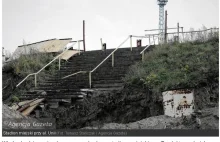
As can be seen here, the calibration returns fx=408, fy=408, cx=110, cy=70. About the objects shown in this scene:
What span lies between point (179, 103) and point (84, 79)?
4.06m

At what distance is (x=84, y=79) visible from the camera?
12742 millimetres

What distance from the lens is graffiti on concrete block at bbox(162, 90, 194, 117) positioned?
31.1ft

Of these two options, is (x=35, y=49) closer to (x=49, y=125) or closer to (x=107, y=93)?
(x=107, y=93)

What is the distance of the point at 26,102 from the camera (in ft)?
38.7

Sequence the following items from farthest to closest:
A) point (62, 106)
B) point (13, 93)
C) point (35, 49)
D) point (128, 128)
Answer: point (35, 49) < point (13, 93) < point (62, 106) < point (128, 128)

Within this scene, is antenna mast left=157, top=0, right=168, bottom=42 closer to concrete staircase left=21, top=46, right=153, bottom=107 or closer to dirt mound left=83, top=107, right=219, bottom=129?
concrete staircase left=21, top=46, right=153, bottom=107

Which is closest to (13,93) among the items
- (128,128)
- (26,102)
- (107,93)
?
(26,102)

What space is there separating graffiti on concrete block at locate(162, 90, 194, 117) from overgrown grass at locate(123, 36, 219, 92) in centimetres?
40

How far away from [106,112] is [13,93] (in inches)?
150

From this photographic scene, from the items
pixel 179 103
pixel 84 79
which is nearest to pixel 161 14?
pixel 84 79
